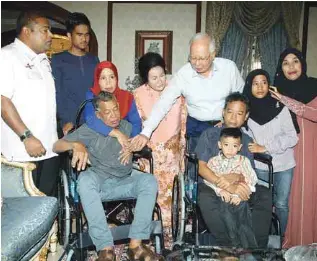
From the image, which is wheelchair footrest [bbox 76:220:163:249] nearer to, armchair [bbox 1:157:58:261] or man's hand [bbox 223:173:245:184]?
armchair [bbox 1:157:58:261]

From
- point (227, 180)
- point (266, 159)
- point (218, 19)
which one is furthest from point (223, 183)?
point (218, 19)

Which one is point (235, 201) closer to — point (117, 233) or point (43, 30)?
point (117, 233)

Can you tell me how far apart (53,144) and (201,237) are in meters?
1.09

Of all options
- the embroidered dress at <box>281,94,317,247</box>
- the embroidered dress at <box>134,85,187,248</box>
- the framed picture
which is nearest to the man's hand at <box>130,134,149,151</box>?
the embroidered dress at <box>134,85,187,248</box>

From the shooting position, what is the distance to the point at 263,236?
2.37 metres

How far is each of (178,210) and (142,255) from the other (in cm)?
51

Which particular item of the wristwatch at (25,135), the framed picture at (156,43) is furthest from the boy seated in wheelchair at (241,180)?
the framed picture at (156,43)

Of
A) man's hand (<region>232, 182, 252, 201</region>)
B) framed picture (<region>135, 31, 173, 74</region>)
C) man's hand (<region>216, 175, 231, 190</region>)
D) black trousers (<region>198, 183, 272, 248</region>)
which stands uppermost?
framed picture (<region>135, 31, 173, 74</region>)

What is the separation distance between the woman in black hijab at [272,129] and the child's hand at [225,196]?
0.43 m

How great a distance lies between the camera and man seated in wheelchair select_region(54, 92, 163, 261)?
2.31 metres

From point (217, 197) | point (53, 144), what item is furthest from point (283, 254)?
point (53, 144)

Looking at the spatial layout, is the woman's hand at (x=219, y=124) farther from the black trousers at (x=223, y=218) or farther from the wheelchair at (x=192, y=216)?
the black trousers at (x=223, y=218)

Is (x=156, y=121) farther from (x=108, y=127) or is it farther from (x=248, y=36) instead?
(x=248, y=36)

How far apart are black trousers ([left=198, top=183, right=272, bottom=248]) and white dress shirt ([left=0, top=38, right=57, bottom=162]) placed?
105 cm
